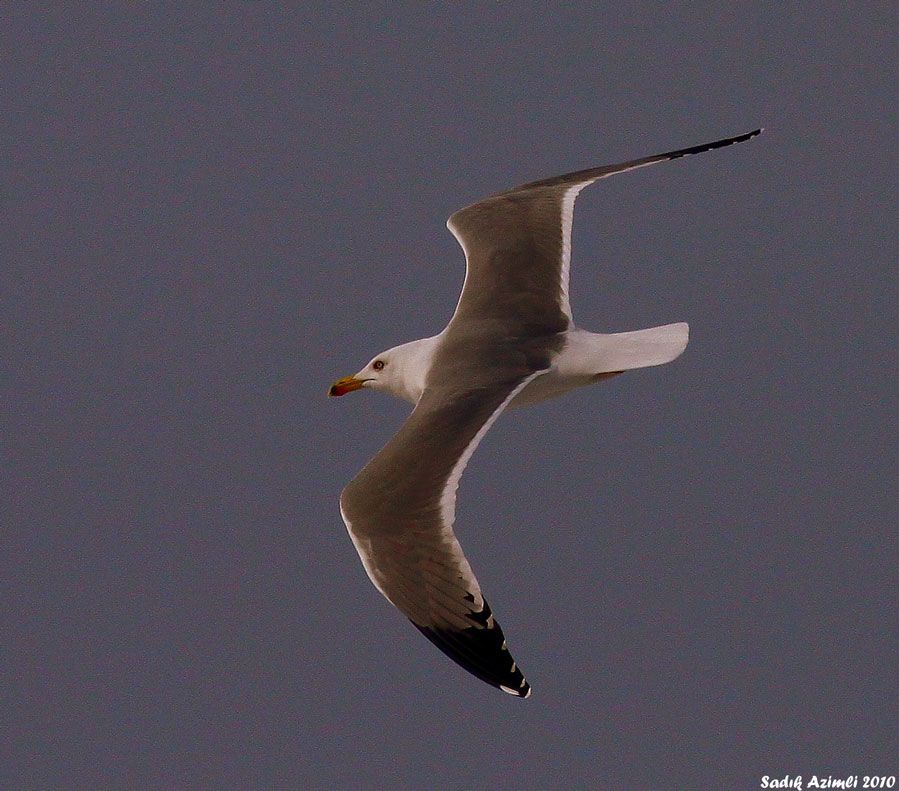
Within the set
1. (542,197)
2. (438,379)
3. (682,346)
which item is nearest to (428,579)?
(438,379)

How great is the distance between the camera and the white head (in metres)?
8.89

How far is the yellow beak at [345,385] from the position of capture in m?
9.54

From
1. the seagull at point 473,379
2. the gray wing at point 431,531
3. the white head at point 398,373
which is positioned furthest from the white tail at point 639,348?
the white head at point 398,373

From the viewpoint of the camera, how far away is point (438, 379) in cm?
847

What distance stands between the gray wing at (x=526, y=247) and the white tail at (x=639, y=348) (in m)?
0.40

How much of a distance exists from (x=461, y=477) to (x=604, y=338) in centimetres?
158

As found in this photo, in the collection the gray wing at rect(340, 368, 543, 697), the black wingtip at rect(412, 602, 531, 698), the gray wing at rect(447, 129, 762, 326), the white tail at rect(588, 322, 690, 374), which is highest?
the gray wing at rect(447, 129, 762, 326)

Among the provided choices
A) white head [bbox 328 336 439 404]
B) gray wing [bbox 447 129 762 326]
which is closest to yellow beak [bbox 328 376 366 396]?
white head [bbox 328 336 439 404]

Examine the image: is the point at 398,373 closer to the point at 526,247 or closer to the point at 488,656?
the point at 526,247

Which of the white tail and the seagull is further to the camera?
the white tail

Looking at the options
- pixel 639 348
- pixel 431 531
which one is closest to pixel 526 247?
pixel 639 348

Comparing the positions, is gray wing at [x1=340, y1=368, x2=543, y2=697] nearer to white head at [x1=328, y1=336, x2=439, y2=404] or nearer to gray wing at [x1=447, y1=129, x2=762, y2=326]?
white head at [x1=328, y1=336, x2=439, y2=404]

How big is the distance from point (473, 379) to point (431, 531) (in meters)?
1.24

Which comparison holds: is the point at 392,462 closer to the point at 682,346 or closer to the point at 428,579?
the point at 428,579
